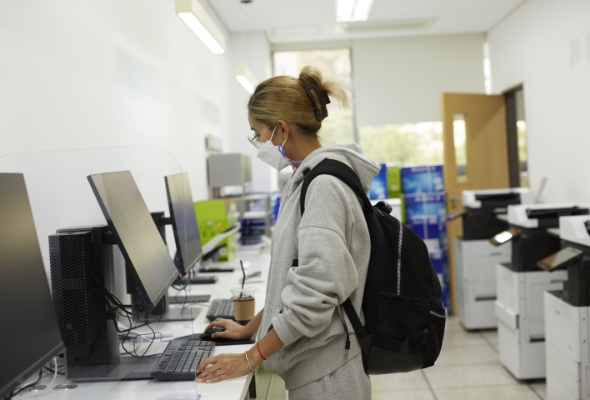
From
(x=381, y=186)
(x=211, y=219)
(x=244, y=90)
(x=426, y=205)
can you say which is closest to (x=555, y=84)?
(x=426, y=205)

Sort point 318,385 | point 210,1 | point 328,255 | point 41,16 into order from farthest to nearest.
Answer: point 210,1 → point 41,16 → point 318,385 → point 328,255

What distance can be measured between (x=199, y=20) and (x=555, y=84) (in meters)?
3.39

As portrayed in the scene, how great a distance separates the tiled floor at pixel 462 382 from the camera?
353cm

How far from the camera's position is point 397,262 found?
4.51 ft

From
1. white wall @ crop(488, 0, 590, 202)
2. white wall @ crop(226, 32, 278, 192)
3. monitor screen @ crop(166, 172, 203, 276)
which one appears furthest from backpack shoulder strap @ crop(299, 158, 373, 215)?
white wall @ crop(226, 32, 278, 192)

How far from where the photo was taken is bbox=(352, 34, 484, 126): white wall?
695 cm

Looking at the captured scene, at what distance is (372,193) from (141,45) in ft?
10.6

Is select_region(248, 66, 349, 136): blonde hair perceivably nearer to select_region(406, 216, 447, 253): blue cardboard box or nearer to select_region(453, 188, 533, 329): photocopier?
select_region(453, 188, 533, 329): photocopier

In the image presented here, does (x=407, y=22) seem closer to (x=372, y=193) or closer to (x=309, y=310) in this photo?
(x=372, y=193)

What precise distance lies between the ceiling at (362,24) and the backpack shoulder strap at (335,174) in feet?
14.0

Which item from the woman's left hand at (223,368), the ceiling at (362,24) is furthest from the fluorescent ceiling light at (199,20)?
the ceiling at (362,24)

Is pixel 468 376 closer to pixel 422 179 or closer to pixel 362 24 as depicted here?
pixel 422 179

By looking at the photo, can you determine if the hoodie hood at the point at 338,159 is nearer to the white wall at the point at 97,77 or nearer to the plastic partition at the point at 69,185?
the plastic partition at the point at 69,185

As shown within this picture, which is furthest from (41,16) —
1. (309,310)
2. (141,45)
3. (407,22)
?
(407,22)
